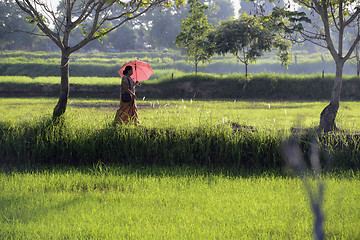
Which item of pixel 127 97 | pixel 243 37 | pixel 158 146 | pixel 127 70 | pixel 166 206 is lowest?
pixel 166 206

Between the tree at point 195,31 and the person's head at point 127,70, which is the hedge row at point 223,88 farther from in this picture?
the person's head at point 127,70

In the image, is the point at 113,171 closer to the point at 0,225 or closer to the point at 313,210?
the point at 0,225

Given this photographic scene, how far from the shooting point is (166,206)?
498cm

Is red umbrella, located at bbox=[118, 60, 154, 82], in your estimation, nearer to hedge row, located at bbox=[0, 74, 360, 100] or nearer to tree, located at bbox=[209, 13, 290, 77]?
tree, located at bbox=[209, 13, 290, 77]

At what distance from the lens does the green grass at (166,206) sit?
4184mm

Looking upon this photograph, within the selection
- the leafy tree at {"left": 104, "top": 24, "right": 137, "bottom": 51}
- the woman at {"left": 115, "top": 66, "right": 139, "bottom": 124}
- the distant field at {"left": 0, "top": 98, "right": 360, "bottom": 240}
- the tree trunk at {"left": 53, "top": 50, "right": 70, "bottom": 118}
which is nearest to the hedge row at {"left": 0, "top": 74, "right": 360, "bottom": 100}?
the woman at {"left": 115, "top": 66, "right": 139, "bottom": 124}

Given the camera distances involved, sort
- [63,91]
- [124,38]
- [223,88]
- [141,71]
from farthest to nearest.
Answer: [124,38]
[223,88]
[141,71]
[63,91]

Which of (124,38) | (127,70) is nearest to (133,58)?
(124,38)

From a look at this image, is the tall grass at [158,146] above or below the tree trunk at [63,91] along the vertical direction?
below

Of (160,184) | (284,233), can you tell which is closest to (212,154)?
(160,184)

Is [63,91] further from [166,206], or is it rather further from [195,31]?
[195,31]

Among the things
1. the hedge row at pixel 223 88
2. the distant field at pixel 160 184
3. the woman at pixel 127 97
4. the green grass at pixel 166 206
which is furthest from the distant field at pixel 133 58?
the green grass at pixel 166 206

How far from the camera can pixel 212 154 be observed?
766 cm

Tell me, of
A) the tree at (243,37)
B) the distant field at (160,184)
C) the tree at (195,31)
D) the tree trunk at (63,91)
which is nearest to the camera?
the distant field at (160,184)
